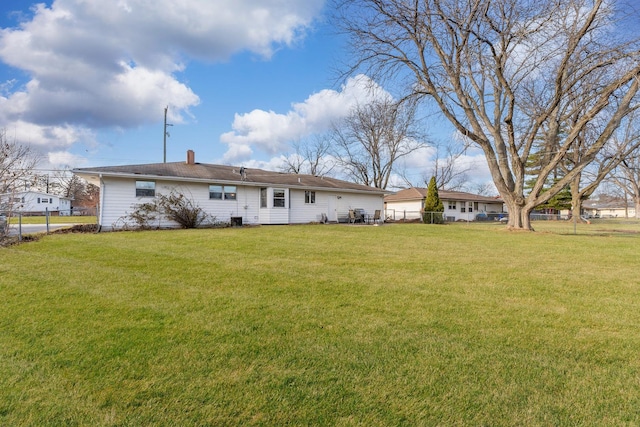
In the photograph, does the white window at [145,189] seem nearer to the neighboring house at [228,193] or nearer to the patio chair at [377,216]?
the neighboring house at [228,193]

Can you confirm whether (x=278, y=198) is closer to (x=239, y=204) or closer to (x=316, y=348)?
(x=239, y=204)

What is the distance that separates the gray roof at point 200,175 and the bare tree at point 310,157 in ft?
59.2

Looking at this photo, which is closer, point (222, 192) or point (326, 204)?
point (222, 192)

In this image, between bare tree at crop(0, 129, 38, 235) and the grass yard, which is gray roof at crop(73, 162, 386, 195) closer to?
bare tree at crop(0, 129, 38, 235)

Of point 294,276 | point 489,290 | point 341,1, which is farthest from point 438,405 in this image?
point 341,1

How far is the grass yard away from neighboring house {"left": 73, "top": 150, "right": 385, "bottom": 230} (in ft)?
31.9

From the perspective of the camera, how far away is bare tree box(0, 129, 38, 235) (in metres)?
9.49

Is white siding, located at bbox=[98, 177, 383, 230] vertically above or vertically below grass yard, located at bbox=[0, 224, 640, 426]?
above

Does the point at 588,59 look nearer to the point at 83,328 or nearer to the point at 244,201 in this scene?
the point at 244,201

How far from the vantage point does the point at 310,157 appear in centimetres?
4009

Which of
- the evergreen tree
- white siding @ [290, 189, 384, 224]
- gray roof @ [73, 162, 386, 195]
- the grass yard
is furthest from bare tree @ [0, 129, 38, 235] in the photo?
the evergreen tree

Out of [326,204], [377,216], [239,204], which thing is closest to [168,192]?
[239,204]

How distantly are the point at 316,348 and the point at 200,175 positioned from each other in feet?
50.4

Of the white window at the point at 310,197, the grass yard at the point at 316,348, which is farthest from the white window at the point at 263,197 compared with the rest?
the grass yard at the point at 316,348
